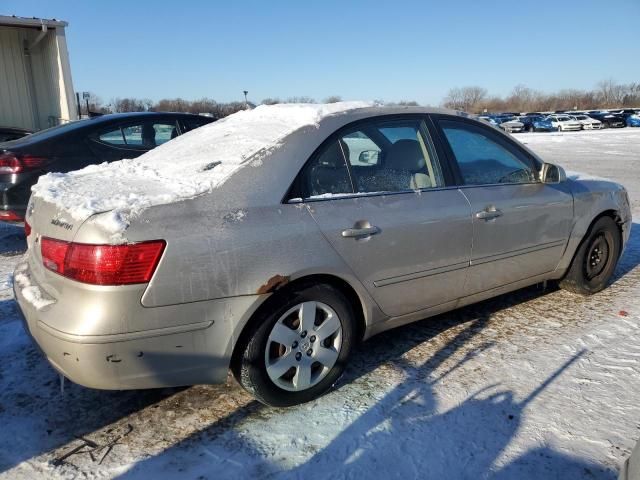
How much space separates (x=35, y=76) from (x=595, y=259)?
12.7m

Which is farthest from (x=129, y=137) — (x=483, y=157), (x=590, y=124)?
(x=590, y=124)

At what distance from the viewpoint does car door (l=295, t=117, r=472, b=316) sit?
2.75 meters

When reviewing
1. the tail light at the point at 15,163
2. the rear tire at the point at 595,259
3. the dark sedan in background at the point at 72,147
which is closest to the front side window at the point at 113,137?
the dark sedan in background at the point at 72,147

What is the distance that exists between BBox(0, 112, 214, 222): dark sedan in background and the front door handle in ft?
13.6

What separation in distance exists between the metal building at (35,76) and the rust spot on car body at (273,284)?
446 inches

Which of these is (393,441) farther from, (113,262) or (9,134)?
(9,134)

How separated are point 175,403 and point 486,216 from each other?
218cm

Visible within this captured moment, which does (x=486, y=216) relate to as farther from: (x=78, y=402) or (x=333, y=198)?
(x=78, y=402)

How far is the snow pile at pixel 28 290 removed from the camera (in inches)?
93.6

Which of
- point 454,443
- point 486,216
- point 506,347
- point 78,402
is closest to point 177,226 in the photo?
point 78,402

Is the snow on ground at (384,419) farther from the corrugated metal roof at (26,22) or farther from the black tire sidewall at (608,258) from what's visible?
the corrugated metal roof at (26,22)

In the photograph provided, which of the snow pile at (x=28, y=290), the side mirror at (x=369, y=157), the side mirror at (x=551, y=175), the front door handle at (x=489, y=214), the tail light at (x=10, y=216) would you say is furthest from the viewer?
the tail light at (x=10, y=216)

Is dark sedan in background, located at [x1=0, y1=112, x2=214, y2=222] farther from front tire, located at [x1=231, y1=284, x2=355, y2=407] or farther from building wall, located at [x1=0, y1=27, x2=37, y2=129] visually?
building wall, located at [x1=0, y1=27, x2=37, y2=129]

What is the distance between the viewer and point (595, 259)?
14.4 ft
